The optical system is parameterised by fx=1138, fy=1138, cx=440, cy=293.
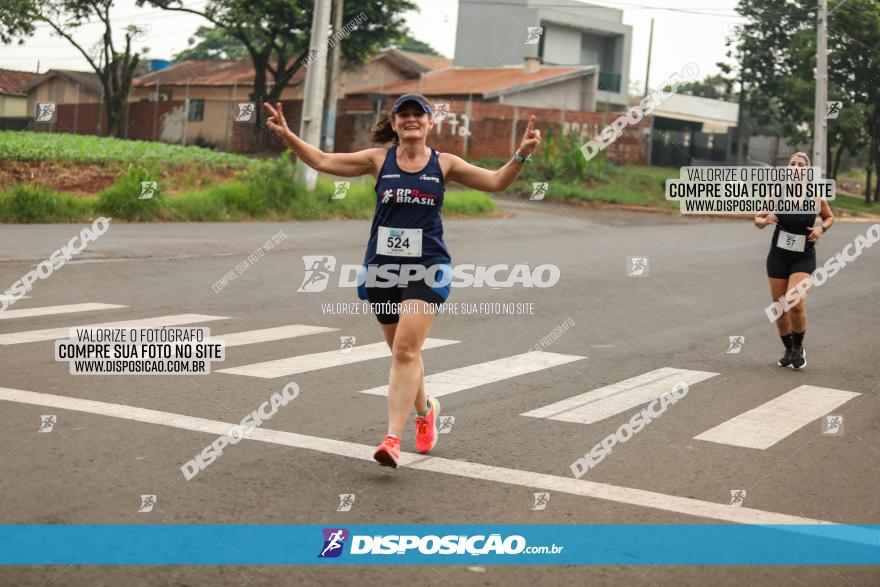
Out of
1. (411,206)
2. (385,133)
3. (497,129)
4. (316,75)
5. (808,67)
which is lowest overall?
(411,206)

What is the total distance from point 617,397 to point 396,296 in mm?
2907

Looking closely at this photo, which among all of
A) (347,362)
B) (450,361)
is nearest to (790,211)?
(450,361)

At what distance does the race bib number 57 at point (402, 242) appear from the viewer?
6.46 meters

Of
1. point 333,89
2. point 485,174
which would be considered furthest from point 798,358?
point 333,89

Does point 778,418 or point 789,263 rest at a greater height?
point 789,263

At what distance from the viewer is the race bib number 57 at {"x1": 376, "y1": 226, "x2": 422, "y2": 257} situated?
6.46 m

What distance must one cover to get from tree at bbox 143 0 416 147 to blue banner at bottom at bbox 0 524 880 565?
135 feet

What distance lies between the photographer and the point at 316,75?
952 inches

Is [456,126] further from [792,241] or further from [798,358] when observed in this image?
[798,358]

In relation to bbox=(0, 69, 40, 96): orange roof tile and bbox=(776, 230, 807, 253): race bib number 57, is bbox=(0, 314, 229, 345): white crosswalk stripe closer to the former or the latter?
bbox=(776, 230, 807, 253): race bib number 57

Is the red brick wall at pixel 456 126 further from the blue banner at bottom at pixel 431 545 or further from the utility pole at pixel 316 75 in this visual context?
the blue banner at bottom at pixel 431 545

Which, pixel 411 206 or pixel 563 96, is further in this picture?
pixel 563 96

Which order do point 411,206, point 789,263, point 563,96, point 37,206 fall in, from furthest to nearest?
point 563,96 < point 37,206 < point 789,263 < point 411,206

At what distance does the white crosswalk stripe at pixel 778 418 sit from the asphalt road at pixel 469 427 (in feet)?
0.11
